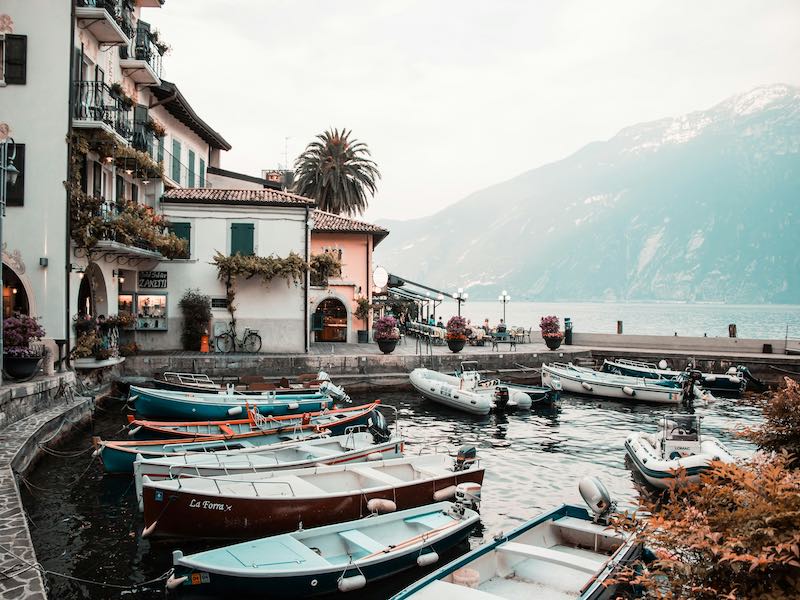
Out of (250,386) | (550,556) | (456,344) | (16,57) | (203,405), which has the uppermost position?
(16,57)

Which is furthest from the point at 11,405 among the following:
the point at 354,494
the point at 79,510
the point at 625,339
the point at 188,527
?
the point at 625,339

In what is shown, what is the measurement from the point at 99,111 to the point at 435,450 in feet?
53.3

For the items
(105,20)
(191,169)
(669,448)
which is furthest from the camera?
(191,169)

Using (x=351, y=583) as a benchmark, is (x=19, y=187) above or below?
above

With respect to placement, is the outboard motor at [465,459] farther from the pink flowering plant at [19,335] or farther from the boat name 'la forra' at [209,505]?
the pink flowering plant at [19,335]

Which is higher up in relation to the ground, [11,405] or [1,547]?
[11,405]

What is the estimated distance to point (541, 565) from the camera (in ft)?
30.4

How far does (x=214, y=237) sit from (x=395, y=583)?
2345cm

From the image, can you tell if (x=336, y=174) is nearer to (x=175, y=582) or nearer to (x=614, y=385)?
(x=614, y=385)

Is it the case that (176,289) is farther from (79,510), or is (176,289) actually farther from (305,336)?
(79,510)

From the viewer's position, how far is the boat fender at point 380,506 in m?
11.6

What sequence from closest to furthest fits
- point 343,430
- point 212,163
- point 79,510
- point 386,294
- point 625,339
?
point 79,510 < point 343,430 < point 625,339 < point 212,163 < point 386,294

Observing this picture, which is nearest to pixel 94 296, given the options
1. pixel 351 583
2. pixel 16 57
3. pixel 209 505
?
pixel 16 57

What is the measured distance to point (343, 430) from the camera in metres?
18.7
